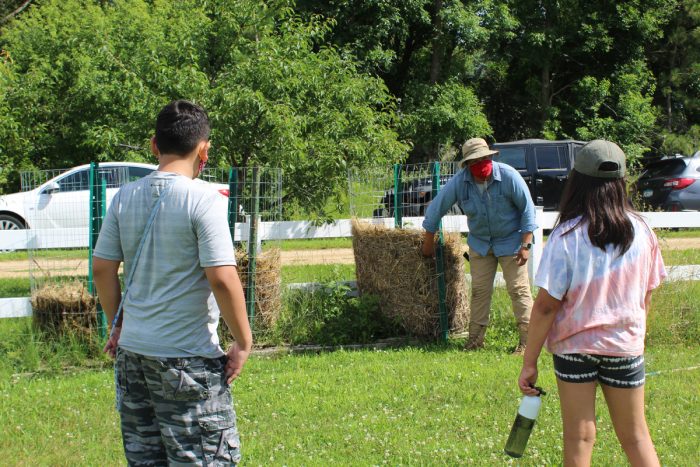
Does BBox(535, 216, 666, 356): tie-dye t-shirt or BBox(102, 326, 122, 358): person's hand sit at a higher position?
BBox(535, 216, 666, 356): tie-dye t-shirt

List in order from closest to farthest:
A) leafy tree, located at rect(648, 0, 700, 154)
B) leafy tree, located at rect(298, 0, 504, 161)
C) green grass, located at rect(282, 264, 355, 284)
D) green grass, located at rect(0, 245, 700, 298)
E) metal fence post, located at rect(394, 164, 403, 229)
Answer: metal fence post, located at rect(394, 164, 403, 229) → green grass, located at rect(0, 245, 700, 298) → green grass, located at rect(282, 264, 355, 284) → leafy tree, located at rect(298, 0, 504, 161) → leafy tree, located at rect(648, 0, 700, 154)

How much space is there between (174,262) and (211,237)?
200mm

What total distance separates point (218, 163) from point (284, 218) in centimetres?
137

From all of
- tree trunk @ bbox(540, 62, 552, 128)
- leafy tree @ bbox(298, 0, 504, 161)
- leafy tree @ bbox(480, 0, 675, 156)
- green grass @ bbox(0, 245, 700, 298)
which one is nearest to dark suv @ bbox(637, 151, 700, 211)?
leafy tree @ bbox(298, 0, 504, 161)

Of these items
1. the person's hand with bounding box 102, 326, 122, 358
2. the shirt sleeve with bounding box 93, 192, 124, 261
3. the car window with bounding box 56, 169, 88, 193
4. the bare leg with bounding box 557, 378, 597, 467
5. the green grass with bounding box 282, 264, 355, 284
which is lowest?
the green grass with bounding box 282, 264, 355, 284

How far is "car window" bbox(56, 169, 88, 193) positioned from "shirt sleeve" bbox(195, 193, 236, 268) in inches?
327

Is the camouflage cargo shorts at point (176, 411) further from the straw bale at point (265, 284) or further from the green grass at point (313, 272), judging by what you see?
the green grass at point (313, 272)

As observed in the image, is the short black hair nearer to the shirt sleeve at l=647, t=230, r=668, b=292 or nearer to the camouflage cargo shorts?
the camouflage cargo shorts

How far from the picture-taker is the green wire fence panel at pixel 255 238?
754 cm

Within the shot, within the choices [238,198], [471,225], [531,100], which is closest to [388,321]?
[471,225]

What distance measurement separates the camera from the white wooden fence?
7348 millimetres

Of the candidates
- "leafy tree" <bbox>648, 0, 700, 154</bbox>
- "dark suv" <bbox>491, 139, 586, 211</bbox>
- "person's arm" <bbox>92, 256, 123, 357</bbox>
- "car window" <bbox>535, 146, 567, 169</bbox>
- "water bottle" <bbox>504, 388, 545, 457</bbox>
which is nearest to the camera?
"person's arm" <bbox>92, 256, 123, 357</bbox>

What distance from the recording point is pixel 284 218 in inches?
380

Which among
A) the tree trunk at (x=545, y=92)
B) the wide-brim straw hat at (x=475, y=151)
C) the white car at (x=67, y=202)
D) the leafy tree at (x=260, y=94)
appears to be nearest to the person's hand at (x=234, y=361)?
the white car at (x=67, y=202)
